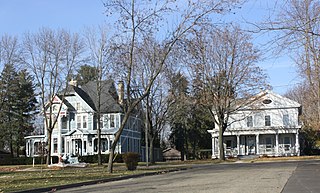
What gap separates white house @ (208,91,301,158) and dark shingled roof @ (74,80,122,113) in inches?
551

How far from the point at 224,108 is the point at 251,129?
10.5 metres

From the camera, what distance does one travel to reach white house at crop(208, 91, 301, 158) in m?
63.1

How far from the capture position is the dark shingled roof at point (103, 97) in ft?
204

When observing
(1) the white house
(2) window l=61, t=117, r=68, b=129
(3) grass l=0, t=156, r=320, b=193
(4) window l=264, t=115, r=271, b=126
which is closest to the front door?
(1) the white house

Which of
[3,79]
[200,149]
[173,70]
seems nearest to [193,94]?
[173,70]

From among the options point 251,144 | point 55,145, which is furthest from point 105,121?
point 251,144

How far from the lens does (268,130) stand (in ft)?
208

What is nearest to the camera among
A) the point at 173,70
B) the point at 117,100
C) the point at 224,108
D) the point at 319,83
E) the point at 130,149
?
the point at 319,83

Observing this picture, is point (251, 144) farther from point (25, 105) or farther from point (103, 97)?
point (25, 105)

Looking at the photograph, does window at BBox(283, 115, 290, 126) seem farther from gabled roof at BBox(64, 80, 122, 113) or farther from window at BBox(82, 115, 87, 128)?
window at BBox(82, 115, 87, 128)

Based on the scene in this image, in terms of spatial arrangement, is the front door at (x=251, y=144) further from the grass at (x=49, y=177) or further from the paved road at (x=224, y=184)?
the paved road at (x=224, y=184)

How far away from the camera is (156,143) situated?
72.0 m

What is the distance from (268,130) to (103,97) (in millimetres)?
22292

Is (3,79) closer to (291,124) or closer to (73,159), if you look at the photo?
(73,159)
